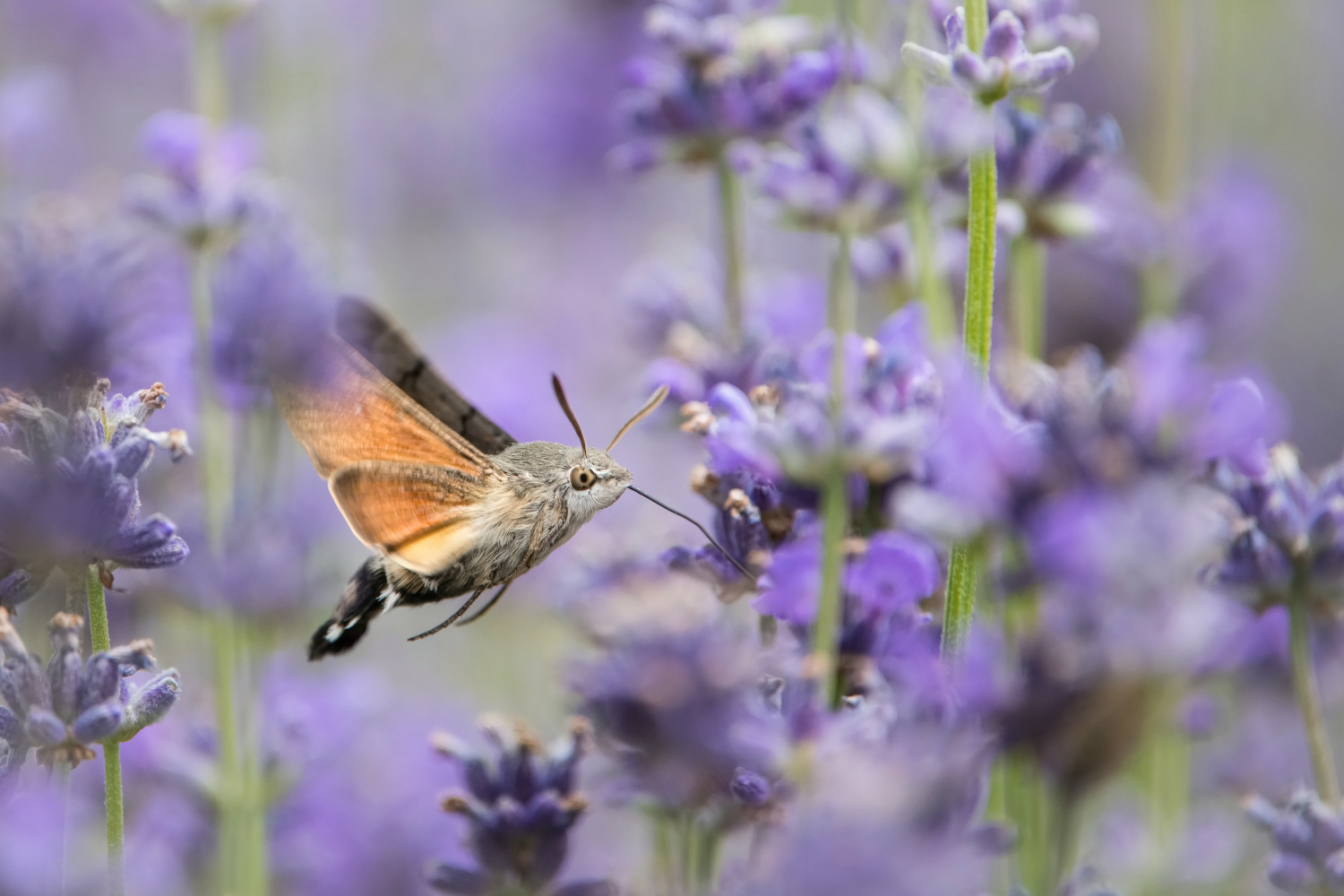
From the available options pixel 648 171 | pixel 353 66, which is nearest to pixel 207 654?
pixel 648 171

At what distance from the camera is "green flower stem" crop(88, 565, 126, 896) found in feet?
4.27

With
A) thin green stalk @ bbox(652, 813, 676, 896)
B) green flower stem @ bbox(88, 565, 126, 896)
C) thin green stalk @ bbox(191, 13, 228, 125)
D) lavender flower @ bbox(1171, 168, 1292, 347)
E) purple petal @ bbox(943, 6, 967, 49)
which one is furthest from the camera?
lavender flower @ bbox(1171, 168, 1292, 347)

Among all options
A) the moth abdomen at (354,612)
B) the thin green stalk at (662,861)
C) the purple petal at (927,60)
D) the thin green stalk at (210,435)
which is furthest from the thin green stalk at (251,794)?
the purple petal at (927,60)

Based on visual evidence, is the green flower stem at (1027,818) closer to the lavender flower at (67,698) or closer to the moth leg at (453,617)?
the moth leg at (453,617)

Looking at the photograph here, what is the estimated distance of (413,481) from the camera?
1.98m

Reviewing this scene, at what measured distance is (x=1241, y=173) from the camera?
3799mm

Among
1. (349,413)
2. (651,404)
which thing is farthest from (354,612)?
(651,404)

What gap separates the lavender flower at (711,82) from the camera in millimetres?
2182

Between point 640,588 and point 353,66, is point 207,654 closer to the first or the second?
point 640,588

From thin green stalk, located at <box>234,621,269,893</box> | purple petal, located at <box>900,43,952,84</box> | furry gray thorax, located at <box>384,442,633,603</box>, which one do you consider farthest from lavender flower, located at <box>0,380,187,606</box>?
purple petal, located at <box>900,43,952,84</box>

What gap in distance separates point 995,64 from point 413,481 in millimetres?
920

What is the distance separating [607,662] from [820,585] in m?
0.27

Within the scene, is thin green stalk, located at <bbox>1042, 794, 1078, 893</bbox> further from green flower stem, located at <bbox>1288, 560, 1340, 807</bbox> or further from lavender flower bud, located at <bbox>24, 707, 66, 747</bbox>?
lavender flower bud, located at <bbox>24, 707, 66, 747</bbox>

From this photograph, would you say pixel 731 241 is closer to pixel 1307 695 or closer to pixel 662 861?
pixel 662 861
